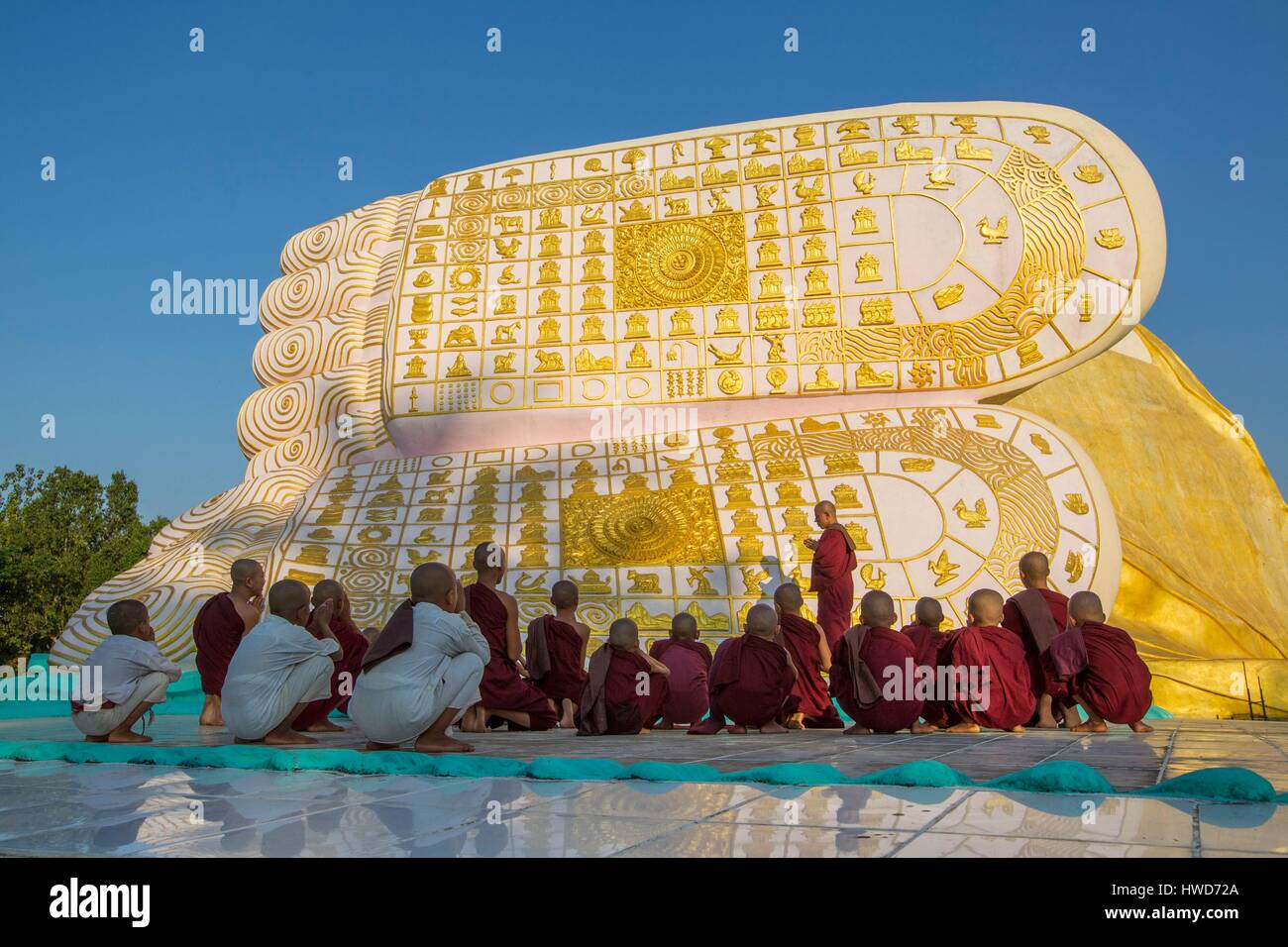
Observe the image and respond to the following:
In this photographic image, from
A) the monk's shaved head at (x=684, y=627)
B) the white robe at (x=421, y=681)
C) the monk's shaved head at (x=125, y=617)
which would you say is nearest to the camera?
the white robe at (x=421, y=681)

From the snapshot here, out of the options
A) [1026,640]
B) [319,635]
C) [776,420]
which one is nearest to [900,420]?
[776,420]

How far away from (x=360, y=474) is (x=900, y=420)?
5338 millimetres

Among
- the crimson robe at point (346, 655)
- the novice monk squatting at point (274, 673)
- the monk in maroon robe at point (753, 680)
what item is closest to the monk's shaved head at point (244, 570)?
the crimson robe at point (346, 655)

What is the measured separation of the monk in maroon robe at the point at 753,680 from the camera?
615 centimetres

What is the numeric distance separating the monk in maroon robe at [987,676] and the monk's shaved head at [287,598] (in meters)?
3.51

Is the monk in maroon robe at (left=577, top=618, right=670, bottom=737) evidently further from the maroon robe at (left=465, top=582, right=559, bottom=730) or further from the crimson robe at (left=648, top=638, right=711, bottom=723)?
the crimson robe at (left=648, top=638, right=711, bottom=723)

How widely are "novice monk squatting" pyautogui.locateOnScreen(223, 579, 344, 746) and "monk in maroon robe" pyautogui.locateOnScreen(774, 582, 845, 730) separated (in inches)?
112

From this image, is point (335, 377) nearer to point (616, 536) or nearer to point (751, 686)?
point (616, 536)

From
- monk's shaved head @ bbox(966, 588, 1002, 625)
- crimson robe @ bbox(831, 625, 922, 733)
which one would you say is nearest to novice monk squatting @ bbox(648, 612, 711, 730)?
crimson robe @ bbox(831, 625, 922, 733)

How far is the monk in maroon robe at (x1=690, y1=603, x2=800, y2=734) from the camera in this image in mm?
6148

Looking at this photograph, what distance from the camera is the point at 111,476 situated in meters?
23.1

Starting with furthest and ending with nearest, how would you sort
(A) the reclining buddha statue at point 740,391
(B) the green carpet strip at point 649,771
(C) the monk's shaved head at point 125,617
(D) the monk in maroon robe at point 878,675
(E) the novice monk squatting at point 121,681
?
(A) the reclining buddha statue at point 740,391, (D) the monk in maroon robe at point 878,675, (C) the monk's shaved head at point 125,617, (E) the novice monk squatting at point 121,681, (B) the green carpet strip at point 649,771

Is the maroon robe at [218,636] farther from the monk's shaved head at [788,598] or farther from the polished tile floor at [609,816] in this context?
the monk's shaved head at [788,598]

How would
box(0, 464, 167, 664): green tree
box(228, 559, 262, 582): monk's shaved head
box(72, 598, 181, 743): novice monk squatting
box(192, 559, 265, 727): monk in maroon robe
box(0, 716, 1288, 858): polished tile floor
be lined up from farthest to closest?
box(0, 464, 167, 664): green tree → box(192, 559, 265, 727): monk in maroon robe → box(228, 559, 262, 582): monk's shaved head → box(72, 598, 181, 743): novice monk squatting → box(0, 716, 1288, 858): polished tile floor
